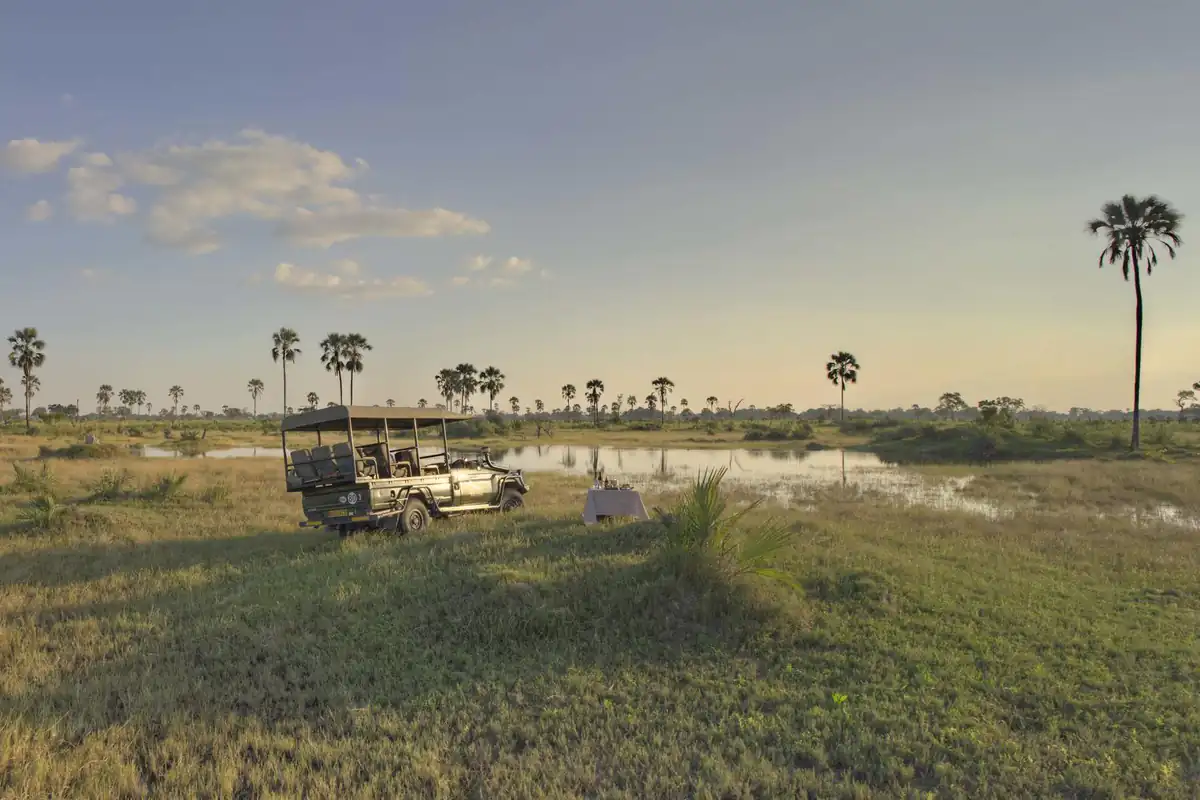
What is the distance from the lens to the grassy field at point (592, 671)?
5.24 meters

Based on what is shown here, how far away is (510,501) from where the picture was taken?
668 inches

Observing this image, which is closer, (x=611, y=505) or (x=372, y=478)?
(x=372, y=478)

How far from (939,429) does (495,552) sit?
49.4 meters

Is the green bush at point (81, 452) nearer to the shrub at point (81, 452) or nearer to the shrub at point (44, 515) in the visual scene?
the shrub at point (81, 452)

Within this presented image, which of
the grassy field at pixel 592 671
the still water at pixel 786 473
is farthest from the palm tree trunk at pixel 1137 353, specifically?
the grassy field at pixel 592 671

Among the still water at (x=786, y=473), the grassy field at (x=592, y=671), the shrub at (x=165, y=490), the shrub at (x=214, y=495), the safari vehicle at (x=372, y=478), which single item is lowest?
the still water at (x=786, y=473)

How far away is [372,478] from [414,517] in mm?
1310

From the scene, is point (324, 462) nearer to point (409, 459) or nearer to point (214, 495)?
point (409, 459)

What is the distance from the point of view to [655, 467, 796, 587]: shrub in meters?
8.73

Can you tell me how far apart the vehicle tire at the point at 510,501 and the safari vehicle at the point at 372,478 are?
766 mm

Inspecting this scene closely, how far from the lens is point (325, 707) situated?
6.34 m

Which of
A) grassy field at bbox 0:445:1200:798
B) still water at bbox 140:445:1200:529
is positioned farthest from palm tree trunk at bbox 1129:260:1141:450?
grassy field at bbox 0:445:1200:798

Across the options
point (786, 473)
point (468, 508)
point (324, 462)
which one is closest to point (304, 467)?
point (324, 462)

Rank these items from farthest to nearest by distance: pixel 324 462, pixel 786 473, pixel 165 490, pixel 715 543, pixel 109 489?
1. pixel 786 473
2. pixel 165 490
3. pixel 109 489
4. pixel 324 462
5. pixel 715 543
